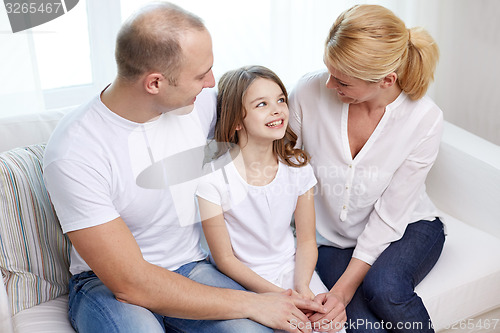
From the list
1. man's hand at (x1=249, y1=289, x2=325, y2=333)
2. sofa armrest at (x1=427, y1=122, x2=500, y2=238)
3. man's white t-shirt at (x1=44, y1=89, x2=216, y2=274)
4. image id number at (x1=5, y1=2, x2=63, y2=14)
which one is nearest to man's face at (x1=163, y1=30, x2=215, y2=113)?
man's white t-shirt at (x1=44, y1=89, x2=216, y2=274)

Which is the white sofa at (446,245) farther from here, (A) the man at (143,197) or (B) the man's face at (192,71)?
(B) the man's face at (192,71)

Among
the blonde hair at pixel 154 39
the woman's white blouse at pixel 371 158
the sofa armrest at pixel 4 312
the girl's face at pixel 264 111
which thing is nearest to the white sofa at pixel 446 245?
the sofa armrest at pixel 4 312

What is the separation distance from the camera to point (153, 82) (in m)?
1.29

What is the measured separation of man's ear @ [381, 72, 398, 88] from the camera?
151 cm

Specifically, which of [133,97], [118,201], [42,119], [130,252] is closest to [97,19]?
[42,119]

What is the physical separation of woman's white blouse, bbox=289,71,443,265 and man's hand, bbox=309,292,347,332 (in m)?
0.19

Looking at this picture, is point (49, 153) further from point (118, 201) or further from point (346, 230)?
point (346, 230)

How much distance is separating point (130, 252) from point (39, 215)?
0.34m

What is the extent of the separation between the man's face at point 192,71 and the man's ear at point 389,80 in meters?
0.47

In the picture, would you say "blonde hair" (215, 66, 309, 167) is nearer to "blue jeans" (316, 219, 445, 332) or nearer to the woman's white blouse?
the woman's white blouse

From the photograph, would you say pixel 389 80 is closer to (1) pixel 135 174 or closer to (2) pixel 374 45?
(2) pixel 374 45

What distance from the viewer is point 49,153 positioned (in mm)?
1295
